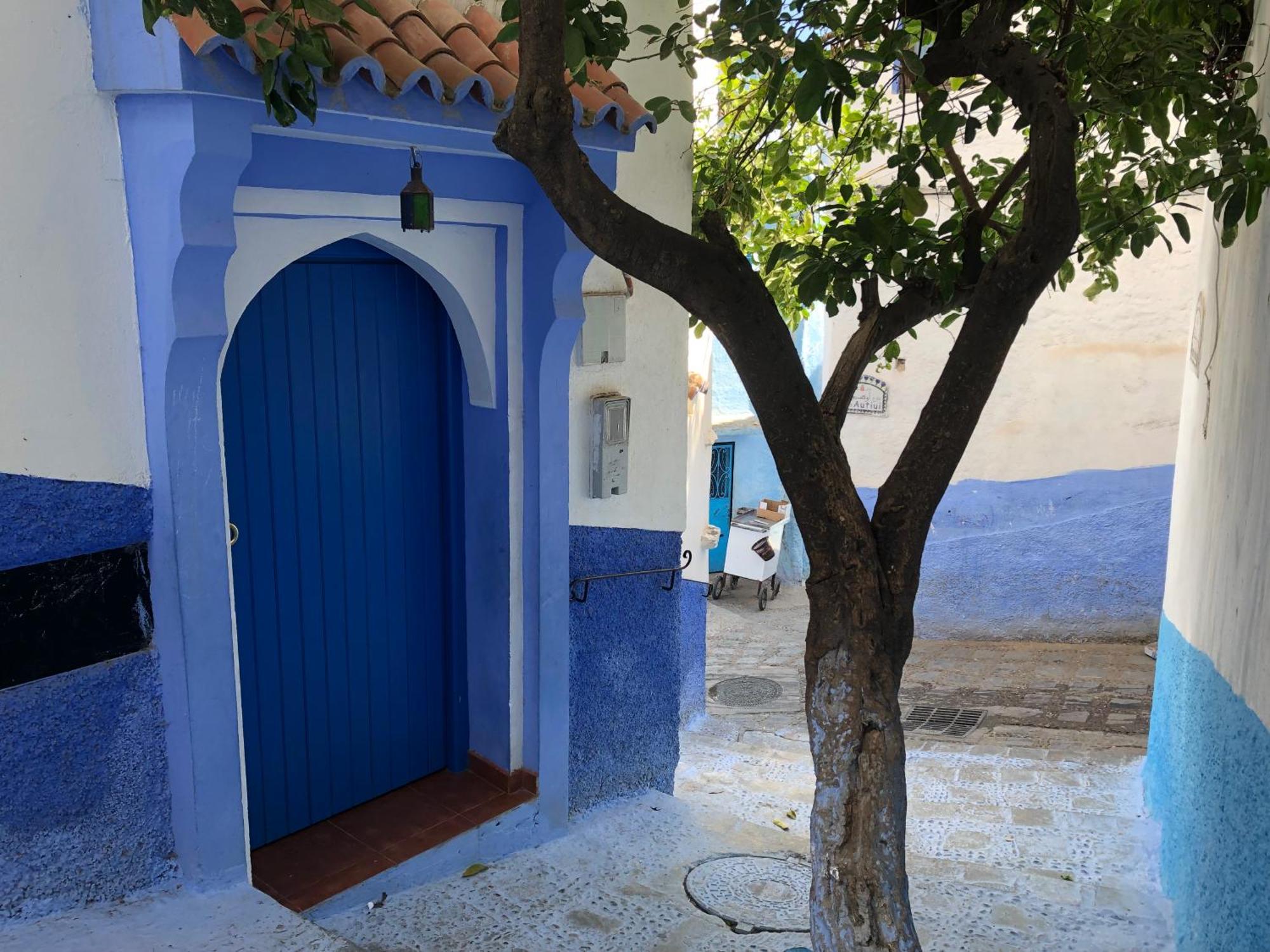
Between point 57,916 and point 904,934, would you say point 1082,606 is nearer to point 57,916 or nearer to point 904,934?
point 904,934

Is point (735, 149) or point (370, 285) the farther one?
point (735, 149)

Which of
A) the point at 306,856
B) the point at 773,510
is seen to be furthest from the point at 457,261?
the point at 773,510

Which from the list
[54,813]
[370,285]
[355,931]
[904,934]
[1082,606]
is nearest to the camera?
[904,934]

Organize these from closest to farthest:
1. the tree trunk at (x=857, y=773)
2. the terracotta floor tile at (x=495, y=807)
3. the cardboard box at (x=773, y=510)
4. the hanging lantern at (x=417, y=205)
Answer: the tree trunk at (x=857, y=773), the hanging lantern at (x=417, y=205), the terracotta floor tile at (x=495, y=807), the cardboard box at (x=773, y=510)

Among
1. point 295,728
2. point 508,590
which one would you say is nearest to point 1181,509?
point 508,590

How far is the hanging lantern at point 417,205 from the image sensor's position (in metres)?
4.19

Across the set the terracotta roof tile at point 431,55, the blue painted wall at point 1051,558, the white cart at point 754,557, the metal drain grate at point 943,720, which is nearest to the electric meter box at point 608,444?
the terracotta roof tile at point 431,55

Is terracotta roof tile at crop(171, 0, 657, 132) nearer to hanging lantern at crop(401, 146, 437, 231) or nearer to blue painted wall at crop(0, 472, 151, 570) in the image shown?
hanging lantern at crop(401, 146, 437, 231)

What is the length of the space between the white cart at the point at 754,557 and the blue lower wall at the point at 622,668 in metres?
6.78

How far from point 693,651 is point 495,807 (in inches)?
166

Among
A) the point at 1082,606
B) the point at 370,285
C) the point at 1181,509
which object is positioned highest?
the point at 370,285

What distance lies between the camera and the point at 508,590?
17.4ft

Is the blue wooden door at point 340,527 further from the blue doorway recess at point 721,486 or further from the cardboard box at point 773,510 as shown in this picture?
the blue doorway recess at point 721,486

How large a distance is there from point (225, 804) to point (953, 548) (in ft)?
29.3
